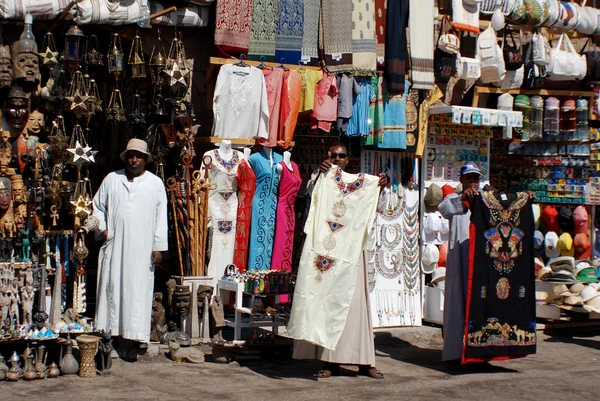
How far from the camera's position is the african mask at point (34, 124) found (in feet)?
28.8

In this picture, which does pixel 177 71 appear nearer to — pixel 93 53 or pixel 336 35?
pixel 93 53

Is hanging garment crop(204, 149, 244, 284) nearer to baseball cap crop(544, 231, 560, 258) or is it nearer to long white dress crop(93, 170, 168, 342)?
long white dress crop(93, 170, 168, 342)

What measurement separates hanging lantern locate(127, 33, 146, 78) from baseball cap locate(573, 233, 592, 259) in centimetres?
572

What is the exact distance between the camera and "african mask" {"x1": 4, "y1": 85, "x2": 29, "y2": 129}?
A: 28.1 ft

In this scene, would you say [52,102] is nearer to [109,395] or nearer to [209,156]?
[209,156]

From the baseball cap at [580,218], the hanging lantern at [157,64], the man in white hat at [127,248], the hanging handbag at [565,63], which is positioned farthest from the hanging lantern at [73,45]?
the baseball cap at [580,218]

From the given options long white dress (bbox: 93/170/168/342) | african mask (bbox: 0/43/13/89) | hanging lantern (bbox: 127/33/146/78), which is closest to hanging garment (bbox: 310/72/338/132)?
hanging lantern (bbox: 127/33/146/78)

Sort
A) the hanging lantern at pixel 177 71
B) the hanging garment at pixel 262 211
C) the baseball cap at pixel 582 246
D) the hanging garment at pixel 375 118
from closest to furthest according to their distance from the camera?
the hanging lantern at pixel 177 71 < the hanging garment at pixel 262 211 < the hanging garment at pixel 375 118 < the baseball cap at pixel 582 246

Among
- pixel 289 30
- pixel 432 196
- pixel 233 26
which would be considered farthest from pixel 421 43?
pixel 233 26

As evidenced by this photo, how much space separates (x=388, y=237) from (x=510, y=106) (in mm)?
2257

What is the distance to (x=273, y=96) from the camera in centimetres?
981

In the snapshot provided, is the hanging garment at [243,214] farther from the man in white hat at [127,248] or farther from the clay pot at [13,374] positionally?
the clay pot at [13,374]

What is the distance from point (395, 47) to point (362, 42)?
0.41 meters

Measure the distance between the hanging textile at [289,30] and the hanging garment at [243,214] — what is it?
1193mm
